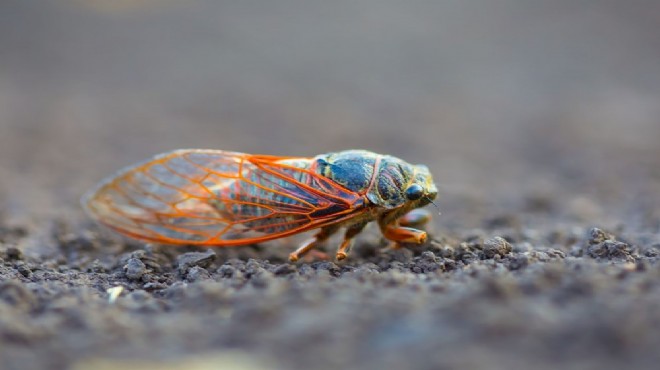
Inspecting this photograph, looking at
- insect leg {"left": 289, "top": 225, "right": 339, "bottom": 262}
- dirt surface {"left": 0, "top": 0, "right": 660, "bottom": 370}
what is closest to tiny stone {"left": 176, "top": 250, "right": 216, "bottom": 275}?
dirt surface {"left": 0, "top": 0, "right": 660, "bottom": 370}

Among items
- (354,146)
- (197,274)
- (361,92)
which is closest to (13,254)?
(197,274)

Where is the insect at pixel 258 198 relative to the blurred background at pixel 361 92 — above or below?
below

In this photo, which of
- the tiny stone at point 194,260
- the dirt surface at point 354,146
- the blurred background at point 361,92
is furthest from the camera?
the blurred background at point 361,92

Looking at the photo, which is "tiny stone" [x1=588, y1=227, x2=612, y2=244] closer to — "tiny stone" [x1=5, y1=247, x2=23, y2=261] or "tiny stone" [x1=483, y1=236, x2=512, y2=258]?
"tiny stone" [x1=483, y1=236, x2=512, y2=258]

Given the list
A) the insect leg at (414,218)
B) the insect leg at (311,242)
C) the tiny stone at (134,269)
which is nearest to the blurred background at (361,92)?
the insect leg at (414,218)

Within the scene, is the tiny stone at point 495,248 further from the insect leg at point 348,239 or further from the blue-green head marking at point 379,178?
the insect leg at point 348,239

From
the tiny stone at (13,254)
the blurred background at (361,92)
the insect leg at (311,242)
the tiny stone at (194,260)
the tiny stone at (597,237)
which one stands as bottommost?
the tiny stone at (13,254)

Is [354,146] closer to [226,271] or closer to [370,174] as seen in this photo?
[370,174]
